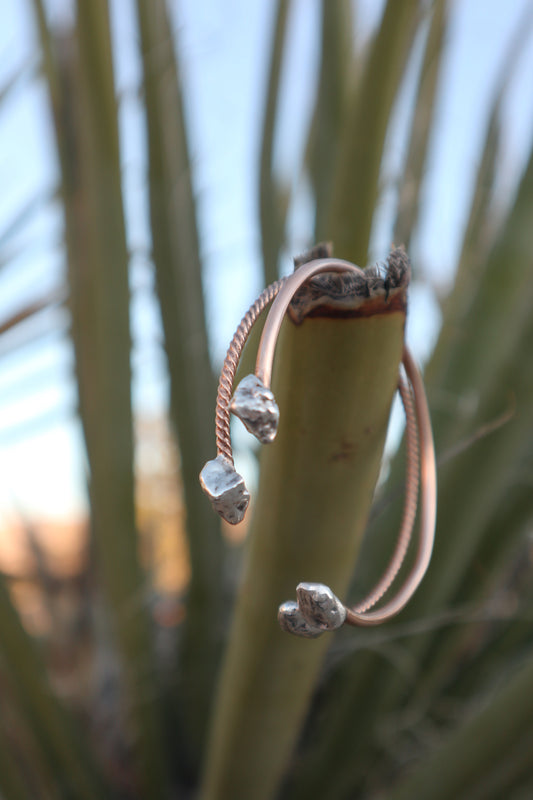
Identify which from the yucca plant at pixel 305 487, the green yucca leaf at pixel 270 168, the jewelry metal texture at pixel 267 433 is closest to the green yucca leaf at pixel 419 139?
A: the yucca plant at pixel 305 487

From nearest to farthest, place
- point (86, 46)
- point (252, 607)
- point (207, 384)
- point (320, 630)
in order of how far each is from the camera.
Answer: point (320, 630)
point (252, 607)
point (86, 46)
point (207, 384)

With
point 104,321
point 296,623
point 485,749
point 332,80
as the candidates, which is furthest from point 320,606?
point 332,80

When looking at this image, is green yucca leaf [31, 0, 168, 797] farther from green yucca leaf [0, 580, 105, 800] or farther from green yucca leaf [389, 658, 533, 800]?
green yucca leaf [389, 658, 533, 800]

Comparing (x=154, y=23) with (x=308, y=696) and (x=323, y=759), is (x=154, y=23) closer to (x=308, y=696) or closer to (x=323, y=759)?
(x=308, y=696)

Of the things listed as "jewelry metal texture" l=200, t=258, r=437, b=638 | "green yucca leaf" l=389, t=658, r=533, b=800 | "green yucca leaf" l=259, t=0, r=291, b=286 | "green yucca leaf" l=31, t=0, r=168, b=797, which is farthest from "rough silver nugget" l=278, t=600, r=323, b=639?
"green yucca leaf" l=259, t=0, r=291, b=286

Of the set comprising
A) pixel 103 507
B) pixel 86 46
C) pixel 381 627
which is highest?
pixel 86 46

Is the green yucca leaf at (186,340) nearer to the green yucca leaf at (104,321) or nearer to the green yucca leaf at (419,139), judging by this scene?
the green yucca leaf at (104,321)

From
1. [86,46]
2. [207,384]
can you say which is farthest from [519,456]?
[86,46]
